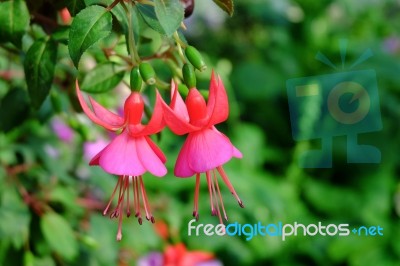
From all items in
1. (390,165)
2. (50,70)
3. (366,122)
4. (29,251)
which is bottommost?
(390,165)

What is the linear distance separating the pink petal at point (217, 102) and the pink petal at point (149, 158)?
5 centimetres

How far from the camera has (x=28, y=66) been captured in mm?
672

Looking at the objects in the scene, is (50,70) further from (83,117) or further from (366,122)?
(366,122)

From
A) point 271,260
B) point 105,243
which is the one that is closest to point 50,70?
point 105,243

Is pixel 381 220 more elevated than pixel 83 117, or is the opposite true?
pixel 83 117

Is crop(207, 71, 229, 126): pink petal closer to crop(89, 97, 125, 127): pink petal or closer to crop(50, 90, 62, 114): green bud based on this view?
crop(89, 97, 125, 127): pink petal

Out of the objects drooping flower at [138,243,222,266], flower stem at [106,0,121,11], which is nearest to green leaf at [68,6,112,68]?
flower stem at [106,0,121,11]

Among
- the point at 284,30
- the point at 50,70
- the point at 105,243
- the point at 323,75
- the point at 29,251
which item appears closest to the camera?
the point at 50,70

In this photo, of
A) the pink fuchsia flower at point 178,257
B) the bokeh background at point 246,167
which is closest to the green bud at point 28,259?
the bokeh background at point 246,167

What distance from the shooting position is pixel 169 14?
0.54m

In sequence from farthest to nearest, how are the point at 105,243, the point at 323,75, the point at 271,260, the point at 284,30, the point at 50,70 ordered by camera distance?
the point at 284,30 → the point at 323,75 → the point at 271,260 → the point at 105,243 → the point at 50,70

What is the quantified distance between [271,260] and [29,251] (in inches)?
45.5

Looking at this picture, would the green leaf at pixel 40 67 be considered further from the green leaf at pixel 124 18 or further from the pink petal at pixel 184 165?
the pink petal at pixel 184 165

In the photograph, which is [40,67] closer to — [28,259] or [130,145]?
[130,145]
